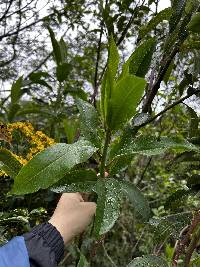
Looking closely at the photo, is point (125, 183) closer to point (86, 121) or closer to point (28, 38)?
point (86, 121)

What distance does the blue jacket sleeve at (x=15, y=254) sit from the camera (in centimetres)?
109

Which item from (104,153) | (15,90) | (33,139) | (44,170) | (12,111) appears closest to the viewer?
(44,170)

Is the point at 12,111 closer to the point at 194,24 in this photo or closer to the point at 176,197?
the point at 176,197

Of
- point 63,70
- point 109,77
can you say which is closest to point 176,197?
point 109,77

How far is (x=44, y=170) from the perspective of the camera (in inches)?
30.8

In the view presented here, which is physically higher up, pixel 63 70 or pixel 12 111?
pixel 63 70

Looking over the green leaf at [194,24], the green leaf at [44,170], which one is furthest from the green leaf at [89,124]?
the green leaf at [194,24]

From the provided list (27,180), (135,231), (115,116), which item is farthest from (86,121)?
(135,231)

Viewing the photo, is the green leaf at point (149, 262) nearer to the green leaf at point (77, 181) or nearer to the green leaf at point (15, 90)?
the green leaf at point (77, 181)

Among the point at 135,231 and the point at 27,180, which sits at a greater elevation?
the point at 27,180

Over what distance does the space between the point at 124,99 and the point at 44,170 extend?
203 millimetres

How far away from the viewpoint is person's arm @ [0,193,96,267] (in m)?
1.10

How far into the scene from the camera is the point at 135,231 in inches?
142

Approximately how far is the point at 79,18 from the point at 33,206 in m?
2.39
